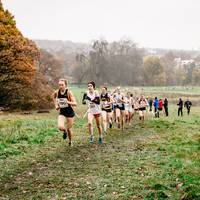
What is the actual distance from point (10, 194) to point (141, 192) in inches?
106

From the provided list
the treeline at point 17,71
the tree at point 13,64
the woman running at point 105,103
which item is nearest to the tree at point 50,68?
the treeline at point 17,71

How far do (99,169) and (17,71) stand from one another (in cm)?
2984

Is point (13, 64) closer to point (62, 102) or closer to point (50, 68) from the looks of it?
point (62, 102)

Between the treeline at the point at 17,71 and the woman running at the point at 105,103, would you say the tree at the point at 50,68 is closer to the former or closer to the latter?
the treeline at the point at 17,71

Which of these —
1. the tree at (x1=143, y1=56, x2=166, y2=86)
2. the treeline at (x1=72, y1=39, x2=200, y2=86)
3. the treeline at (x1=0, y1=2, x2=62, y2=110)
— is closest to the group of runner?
the treeline at (x1=0, y1=2, x2=62, y2=110)

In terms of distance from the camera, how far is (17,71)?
3847cm

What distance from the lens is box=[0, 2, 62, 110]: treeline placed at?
120 feet

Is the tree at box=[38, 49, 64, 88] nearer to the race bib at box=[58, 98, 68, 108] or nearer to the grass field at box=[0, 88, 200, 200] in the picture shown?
the grass field at box=[0, 88, 200, 200]

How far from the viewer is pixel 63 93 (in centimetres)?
1302

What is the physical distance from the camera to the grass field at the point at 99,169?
7.95 m

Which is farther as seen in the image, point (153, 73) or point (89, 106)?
point (153, 73)

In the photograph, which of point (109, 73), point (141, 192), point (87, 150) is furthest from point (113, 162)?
point (109, 73)

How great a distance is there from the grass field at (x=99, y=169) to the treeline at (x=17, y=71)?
22.5 metres

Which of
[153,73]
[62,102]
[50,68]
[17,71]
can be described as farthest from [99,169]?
[153,73]
